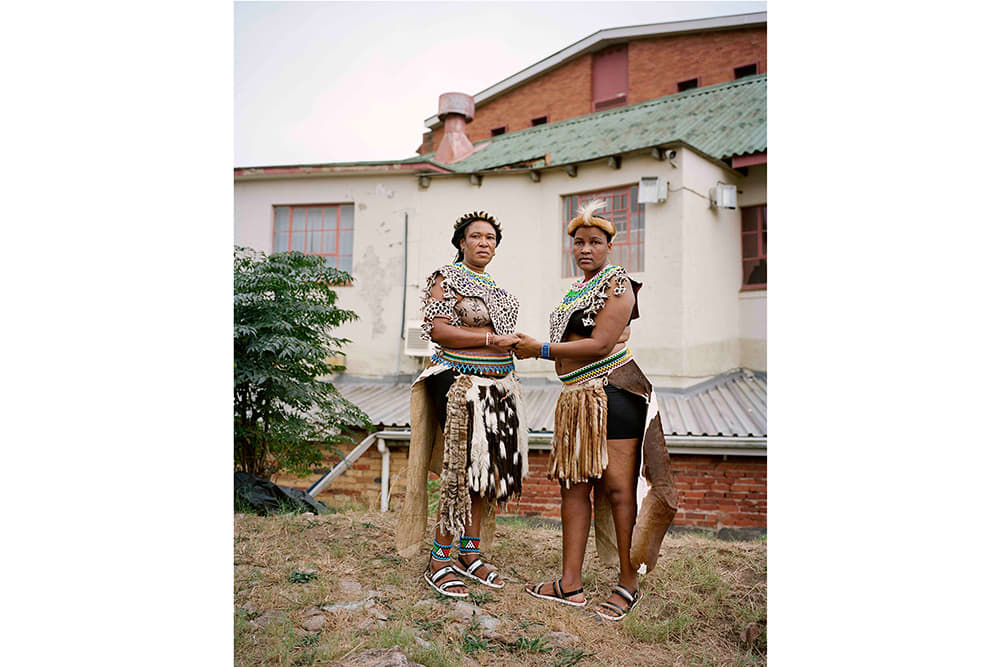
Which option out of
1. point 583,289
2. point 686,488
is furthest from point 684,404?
point 583,289

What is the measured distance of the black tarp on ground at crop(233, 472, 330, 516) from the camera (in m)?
4.68

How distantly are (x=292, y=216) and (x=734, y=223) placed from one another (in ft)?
12.7

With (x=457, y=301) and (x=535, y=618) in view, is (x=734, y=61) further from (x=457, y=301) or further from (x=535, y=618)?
(x=535, y=618)

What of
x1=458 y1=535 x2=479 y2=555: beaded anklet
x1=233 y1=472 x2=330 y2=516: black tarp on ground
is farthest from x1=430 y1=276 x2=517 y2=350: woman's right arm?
x1=233 y1=472 x2=330 y2=516: black tarp on ground

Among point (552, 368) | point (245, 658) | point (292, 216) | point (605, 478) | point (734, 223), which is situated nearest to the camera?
point (245, 658)

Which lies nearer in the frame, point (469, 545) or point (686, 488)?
point (469, 545)

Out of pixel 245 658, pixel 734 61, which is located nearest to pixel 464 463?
pixel 245 658

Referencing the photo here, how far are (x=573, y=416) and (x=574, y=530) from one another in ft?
1.69

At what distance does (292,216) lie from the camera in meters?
5.11

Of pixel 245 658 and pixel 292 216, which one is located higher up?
pixel 292 216

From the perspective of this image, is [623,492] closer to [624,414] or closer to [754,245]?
[624,414]

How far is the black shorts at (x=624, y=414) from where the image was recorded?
3.01m

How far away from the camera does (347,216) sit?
534 centimetres

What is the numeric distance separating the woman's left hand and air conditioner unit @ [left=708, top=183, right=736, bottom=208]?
12.3ft
